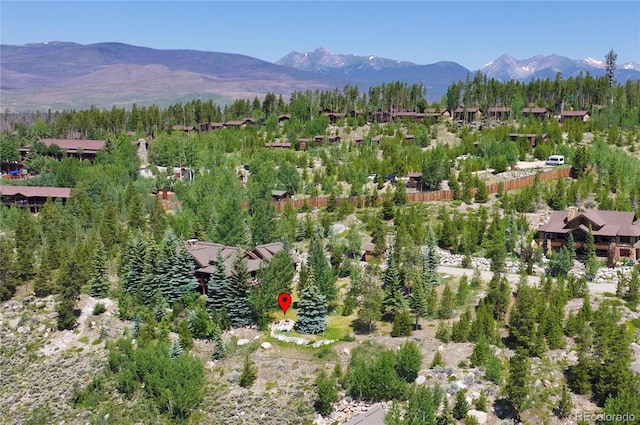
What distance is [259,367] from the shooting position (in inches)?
1432

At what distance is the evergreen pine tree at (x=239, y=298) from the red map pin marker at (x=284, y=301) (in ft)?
8.44

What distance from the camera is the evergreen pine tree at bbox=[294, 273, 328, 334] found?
1540 inches

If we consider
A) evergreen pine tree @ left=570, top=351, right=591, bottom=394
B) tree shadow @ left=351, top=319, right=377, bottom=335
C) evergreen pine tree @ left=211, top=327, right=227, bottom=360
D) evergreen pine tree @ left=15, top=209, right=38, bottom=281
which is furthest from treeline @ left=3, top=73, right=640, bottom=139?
evergreen pine tree @ left=211, top=327, right=227, bottom=360

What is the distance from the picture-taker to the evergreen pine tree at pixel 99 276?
4547 cm

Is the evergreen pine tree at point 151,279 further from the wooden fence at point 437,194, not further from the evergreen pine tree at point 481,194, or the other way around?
the evergreen pine tree at point 481,194

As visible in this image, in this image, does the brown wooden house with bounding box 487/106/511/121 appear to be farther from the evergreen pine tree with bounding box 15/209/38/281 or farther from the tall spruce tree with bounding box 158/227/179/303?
the evergreen pine tree with bounding box 15/209/38/281

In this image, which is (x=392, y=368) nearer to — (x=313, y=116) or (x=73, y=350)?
(x=73, y=350)

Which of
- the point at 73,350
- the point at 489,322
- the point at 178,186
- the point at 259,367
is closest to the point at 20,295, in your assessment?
the point at 73,350

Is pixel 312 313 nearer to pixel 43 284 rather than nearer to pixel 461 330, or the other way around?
pixel 461 330

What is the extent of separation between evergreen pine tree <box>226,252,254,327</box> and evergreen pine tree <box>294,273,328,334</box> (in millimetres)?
3677

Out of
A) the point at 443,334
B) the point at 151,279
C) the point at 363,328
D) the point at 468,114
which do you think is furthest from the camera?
the point at 468,114

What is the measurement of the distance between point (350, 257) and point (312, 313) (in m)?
14.2

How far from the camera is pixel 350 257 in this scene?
5288cm

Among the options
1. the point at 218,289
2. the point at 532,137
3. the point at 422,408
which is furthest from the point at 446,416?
the point at 532,137
